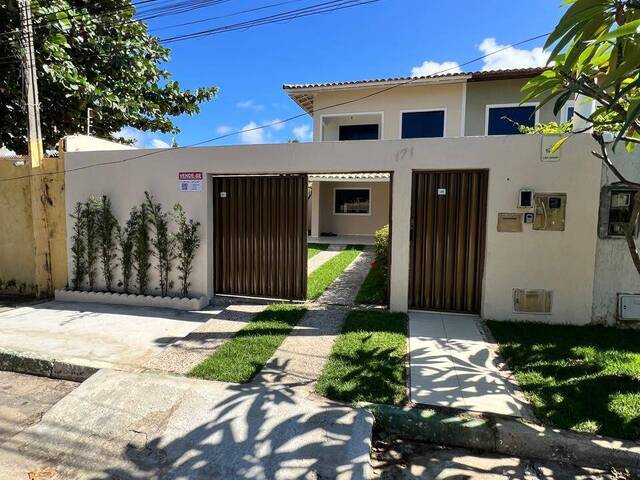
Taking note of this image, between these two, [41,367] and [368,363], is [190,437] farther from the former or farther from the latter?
[41,367]

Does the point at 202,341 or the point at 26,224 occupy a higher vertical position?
the point at 26,224

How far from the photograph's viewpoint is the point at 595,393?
3.52 meters

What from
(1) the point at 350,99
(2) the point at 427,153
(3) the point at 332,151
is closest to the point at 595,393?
(2) the point at 427,153

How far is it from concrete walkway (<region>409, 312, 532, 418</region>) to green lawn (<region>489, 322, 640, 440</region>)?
0.65 ft

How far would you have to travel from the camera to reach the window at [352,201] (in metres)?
17.7

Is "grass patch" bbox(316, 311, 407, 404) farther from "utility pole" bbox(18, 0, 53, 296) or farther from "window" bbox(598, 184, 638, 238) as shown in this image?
"utility pole" bbox(18, 0, 53, 296)

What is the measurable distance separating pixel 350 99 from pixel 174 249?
8827mm

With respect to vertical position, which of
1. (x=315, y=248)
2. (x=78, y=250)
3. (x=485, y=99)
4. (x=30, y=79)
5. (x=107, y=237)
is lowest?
(x=315, y=248)

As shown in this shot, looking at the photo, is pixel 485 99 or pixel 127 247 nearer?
pixel 127 247

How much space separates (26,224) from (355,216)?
1292cm

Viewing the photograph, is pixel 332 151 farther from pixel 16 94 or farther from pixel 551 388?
pixel 16 94

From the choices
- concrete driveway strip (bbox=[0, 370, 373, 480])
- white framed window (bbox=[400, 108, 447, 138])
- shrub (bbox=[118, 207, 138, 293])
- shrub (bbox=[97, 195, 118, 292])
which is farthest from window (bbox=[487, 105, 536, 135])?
concrete driveway strip (bbox=[0, 370, 373, 480])

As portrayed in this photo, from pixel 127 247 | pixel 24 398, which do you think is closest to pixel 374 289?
pixel 127 247

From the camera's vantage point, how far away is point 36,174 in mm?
7242
